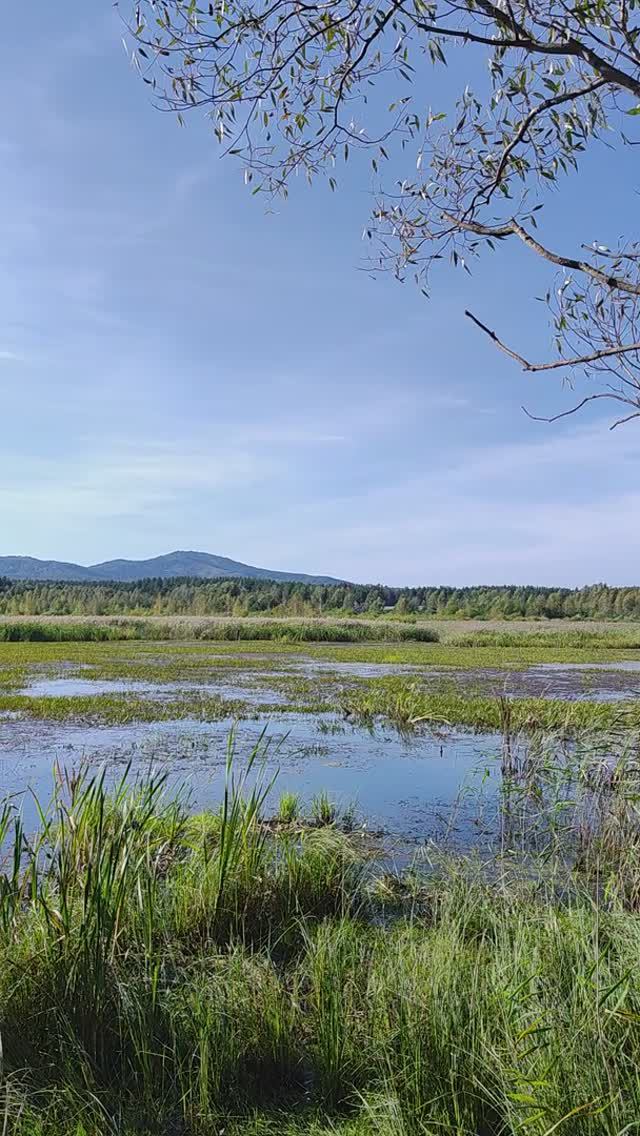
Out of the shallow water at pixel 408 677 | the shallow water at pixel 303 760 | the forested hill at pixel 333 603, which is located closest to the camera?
the shallow water at pixel 303 760

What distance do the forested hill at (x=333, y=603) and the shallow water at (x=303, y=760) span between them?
4680cm

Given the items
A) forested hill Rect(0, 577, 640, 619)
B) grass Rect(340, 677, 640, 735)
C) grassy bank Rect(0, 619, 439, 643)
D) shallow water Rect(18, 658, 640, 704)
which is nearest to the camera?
grass Rect(340, 677, 640, 735)

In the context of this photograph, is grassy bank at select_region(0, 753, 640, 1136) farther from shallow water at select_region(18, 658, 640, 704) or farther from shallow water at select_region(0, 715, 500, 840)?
shallow water at select_region(18, 658, 640, 704)

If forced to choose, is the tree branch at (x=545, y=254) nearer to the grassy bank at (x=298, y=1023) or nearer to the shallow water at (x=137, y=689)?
the grassy bank at (x=298, y=1023)

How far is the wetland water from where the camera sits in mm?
8914

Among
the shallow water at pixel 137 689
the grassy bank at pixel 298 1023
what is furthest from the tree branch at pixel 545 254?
the shallow water at pixel 137 689

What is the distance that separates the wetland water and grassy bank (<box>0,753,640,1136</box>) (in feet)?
2.92

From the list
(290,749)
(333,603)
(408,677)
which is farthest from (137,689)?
(333,603)

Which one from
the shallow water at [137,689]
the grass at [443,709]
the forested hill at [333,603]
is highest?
the forested hill at [333,603]

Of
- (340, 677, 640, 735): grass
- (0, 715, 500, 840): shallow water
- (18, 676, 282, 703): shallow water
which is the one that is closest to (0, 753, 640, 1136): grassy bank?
(0, 715, 500, 840): shallow water

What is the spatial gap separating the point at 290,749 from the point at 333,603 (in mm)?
68772

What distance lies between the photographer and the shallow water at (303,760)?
8836mm

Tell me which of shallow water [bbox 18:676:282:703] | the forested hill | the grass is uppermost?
the forested hill

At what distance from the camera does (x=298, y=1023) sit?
12.6 feet
